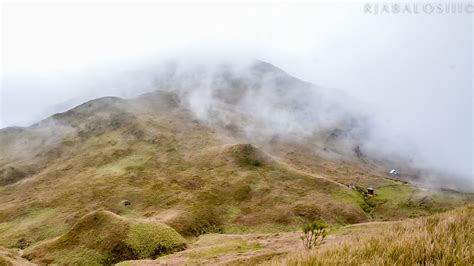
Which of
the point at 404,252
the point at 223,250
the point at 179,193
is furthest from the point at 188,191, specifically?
the point at 404,252

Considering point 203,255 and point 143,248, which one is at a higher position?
point 203,255

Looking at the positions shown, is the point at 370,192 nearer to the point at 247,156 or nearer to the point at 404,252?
the point at 247,156

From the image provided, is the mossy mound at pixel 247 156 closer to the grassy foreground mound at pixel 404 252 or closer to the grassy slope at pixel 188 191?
the grassy slope at pixel 188 191

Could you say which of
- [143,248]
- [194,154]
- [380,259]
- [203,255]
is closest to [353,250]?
[380,259]

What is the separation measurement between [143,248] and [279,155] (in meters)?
127

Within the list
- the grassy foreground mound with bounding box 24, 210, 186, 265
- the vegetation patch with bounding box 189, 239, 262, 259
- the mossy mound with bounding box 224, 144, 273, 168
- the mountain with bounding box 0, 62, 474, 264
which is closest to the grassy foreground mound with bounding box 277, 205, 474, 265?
the vegetation patch with bounding box 189, 239, 262, 259

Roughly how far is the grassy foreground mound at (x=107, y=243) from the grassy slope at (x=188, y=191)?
24.8 m

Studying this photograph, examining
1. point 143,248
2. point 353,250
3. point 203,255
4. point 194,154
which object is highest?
point 353,250

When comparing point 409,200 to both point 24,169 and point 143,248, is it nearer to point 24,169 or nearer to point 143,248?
point 143,248

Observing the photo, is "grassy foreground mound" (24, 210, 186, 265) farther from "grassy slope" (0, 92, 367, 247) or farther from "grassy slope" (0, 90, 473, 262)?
"grassy slope" (0, 92, 367, 247)

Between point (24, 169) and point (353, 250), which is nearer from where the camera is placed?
point (353, 250)

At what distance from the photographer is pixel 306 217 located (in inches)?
4200

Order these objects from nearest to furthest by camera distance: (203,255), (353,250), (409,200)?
(353,250) → (203,255) → (409,200)

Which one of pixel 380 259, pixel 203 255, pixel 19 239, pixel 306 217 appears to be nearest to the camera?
pixel 380 259
